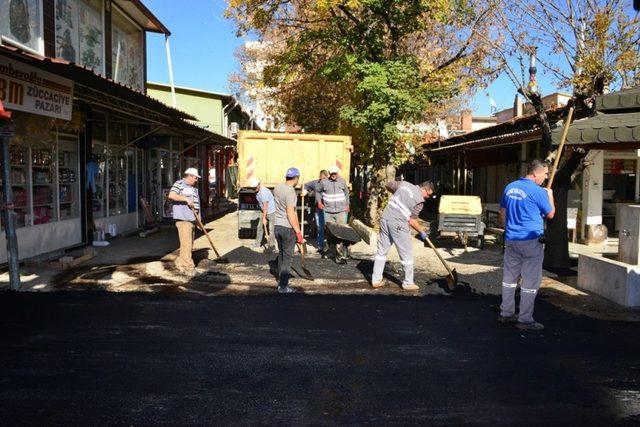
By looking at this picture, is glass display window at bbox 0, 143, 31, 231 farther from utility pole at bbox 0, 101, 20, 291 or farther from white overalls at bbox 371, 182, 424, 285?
white overalls at bbox 371, 182, 424, 285

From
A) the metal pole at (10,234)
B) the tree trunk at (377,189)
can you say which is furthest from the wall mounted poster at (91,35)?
the tree trunk at (377,189)

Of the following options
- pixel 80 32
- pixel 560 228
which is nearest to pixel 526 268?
pixel 560 228

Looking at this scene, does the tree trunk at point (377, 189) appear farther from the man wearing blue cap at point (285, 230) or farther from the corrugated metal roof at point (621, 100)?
the man wearing blue cap at point (285, 230)

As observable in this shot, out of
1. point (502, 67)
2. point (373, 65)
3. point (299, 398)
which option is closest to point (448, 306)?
point (299, 398)

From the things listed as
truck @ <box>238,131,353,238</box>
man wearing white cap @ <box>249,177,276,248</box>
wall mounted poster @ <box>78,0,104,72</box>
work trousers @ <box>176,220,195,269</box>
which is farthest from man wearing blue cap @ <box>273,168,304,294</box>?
wall mounted poster @ <box>78,0,104,72</box>

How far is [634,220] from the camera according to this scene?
24.2 feet

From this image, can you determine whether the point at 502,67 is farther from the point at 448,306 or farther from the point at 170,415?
the point at 170,415

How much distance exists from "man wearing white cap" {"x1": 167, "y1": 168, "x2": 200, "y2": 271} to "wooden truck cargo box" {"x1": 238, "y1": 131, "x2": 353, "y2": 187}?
4103mm

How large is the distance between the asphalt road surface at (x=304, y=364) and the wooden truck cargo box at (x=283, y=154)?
7.07 meters

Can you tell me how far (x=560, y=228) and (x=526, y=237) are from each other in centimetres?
465

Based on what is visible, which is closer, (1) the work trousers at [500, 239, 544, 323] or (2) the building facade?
(1) the work trousers at [500, 239, 544, 323]

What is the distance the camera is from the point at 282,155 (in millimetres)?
14016

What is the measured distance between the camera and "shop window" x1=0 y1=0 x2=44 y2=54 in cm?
962

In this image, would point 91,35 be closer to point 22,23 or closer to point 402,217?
point 22,23
